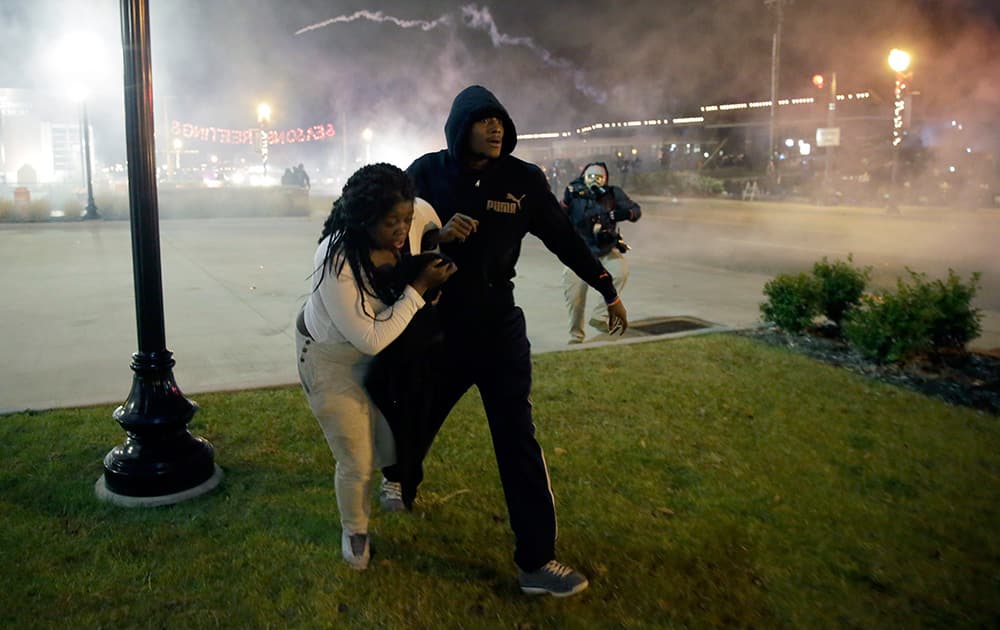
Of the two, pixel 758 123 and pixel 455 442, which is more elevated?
pixel 758 123

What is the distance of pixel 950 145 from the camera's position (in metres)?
28.5

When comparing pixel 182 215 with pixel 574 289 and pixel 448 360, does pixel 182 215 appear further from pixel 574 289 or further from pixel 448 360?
pixel 448 360

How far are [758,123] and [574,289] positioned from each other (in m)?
53.8

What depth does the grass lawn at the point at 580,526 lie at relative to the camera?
9.56 ft

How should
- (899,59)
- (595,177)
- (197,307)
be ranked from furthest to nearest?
(899,59) < (197,307) < (595,177)

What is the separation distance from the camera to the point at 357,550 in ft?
10.3

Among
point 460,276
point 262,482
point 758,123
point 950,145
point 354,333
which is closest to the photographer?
point 354,333

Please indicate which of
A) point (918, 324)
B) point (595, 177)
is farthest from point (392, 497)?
point (595, 177)

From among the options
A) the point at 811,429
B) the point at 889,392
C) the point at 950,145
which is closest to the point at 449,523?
the point at 811,429

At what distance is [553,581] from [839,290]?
4904 mm

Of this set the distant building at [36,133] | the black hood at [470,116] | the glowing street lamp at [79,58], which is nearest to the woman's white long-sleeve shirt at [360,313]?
the black hood at [470,116]

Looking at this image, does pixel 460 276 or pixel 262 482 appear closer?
pixel 460 276

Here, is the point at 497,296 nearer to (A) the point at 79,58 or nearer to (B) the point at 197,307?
(B) the point at 197,307

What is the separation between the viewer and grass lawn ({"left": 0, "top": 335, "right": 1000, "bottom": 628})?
2.91m
